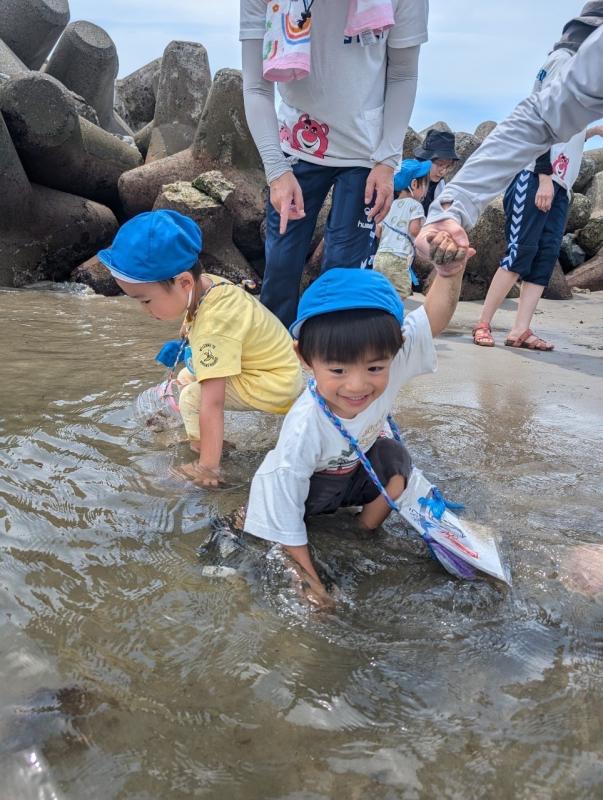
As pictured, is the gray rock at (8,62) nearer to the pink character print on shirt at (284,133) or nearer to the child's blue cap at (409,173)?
the child's blue cap at (409,173)

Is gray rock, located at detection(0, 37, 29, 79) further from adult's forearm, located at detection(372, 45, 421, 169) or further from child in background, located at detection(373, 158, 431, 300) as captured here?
adult's forearm, located at detection(372, 45, 421, 169)

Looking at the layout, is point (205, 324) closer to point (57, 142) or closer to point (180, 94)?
point (57, 142)

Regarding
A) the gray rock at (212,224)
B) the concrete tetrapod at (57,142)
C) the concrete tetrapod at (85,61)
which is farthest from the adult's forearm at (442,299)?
the concrete tetrapod at (85,61)

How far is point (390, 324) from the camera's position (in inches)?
73.5

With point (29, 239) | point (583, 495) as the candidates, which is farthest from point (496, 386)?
point (29, 239)

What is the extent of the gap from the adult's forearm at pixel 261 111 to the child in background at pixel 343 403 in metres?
1.01

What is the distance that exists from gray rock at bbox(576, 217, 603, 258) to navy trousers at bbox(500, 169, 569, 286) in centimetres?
602

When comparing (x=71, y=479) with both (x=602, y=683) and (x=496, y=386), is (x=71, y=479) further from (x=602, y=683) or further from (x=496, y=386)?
(x=496, y=386)

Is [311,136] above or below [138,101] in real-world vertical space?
below

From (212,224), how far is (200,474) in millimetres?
5298

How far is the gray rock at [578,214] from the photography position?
10.6m

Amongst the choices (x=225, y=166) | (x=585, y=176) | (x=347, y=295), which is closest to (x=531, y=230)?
(x=347, y=295)

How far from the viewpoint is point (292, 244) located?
119 inches

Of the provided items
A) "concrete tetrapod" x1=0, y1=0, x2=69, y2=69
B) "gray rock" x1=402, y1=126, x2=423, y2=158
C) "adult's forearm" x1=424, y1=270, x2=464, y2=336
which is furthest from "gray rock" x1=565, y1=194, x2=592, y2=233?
"concrete tetrapod" x1=0, y1=0, x2=69, y2=69
